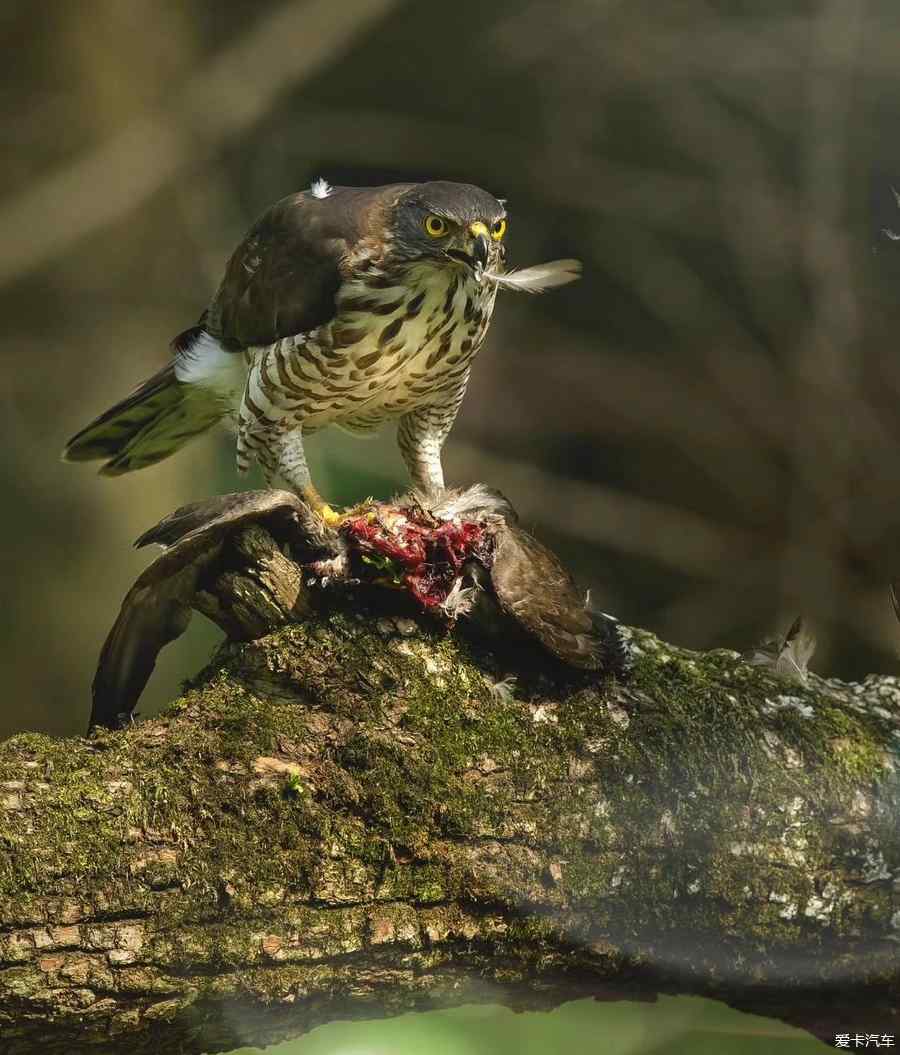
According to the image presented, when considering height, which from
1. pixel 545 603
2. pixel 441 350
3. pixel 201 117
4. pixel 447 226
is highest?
pixel 201 117

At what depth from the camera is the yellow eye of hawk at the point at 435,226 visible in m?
2.93

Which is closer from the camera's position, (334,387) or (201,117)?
(334,387)

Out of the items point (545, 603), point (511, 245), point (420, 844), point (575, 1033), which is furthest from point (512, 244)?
point (420, 844)

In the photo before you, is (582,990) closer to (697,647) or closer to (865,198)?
(697,647)

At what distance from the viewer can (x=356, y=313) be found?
302 centimetres

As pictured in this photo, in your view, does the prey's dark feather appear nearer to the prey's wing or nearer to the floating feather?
the prey's wing

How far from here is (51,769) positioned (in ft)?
6.23

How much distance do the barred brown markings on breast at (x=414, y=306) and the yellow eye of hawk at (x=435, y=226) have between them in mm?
147

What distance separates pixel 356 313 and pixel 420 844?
145cm

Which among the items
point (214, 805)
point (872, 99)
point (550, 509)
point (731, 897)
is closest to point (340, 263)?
point (214, 805)

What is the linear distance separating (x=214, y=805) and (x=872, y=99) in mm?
3940

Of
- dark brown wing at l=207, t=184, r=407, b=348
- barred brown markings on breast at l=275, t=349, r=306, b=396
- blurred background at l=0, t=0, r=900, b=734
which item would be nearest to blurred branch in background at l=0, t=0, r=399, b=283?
blurred background at l=0, t=0, r=900, b=734

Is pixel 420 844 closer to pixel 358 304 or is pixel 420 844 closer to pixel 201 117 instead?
pixel 358 304

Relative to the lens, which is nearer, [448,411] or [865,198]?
[448,411]
